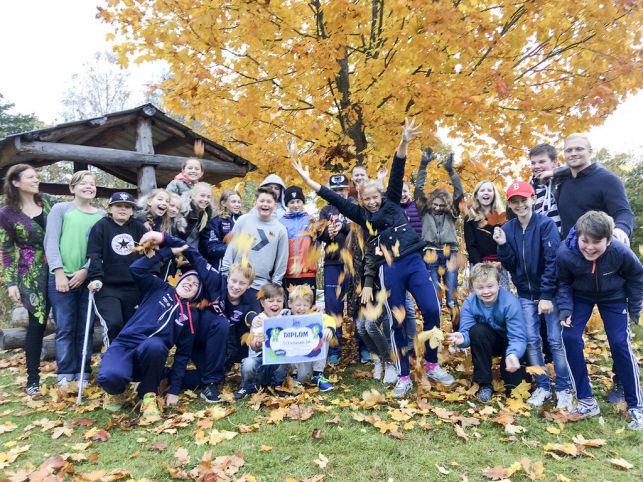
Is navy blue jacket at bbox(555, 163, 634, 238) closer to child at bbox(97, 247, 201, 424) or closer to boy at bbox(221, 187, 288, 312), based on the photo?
boy at bbox(221, 187, 288, 312)

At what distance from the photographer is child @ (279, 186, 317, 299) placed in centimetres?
496

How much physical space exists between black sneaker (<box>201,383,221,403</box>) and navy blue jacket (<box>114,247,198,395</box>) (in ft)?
0.84

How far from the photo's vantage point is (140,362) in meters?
3.87

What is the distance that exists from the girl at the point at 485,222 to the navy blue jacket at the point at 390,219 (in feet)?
3.72

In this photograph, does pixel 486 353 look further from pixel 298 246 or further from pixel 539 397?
pixel 298 246

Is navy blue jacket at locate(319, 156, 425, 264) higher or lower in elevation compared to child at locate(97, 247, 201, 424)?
higher

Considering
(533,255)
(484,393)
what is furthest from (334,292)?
(533,255)

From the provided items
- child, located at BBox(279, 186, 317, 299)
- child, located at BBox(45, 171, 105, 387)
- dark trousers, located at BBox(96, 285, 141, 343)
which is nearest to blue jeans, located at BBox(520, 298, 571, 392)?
child, located at BBox(279, 186, 317, 299)

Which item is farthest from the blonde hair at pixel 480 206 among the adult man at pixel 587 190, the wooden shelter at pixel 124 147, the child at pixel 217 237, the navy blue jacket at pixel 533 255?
the wooden shelter at pixel 124 147

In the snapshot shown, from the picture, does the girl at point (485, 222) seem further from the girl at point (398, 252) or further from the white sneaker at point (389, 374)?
the white sneaker at point (389, 374)

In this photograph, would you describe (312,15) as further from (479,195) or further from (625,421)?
(625,421)

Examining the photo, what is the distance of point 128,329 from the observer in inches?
158

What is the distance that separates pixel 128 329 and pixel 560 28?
20.9ft

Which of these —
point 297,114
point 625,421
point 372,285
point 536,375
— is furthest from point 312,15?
point 625,421
